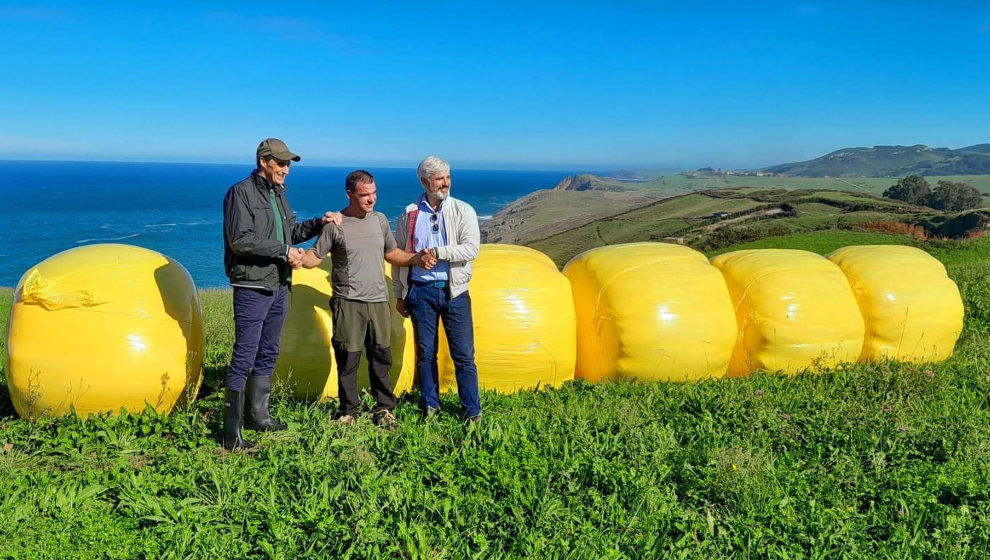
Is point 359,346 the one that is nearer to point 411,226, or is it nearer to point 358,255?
point 358,255

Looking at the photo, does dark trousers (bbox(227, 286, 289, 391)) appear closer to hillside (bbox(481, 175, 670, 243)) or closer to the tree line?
hillside (bbox(481, 175, 670, 243))

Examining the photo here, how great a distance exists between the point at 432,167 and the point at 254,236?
58.6 inches

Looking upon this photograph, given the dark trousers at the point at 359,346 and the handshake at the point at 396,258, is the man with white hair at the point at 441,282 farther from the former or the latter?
the dark trousers at the point at 359,346

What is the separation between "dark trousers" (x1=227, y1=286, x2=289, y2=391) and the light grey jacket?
3.57 ft

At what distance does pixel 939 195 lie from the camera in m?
61.6

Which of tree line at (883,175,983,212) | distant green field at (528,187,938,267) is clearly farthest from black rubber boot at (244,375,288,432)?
tree line at (883,175,983,212)

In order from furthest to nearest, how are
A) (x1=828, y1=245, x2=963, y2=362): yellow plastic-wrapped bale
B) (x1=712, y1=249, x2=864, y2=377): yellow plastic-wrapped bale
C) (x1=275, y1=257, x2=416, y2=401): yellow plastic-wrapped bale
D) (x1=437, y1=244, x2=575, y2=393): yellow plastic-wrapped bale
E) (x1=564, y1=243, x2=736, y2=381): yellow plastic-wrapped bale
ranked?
(x1=828, y1=245, x2=963, y2=362): yellow plastic-wrapped bale, (x1=712, y1=249, x2=864, y2=377): yellow plastic-wrapped bale, (x1=564, y1=243, x2=736, y2=381): yellow plastic-wrapped bale, (x1=437, y1=244, x2=575, y2=393): yellow plastic-wrapped bale, (x1=275, y1=257, x2=416, y2=401): yellow plastic-wrapped bale

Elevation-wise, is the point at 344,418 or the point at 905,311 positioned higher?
the point at 905,311

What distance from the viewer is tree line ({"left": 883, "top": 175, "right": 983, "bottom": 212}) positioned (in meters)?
59.6

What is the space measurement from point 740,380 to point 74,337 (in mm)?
6244

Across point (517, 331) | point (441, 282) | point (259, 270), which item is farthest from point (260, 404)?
point (517, 331)

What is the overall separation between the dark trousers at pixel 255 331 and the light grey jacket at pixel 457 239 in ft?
3.57

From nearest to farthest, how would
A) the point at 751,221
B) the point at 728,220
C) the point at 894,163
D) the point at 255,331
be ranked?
the point at 255,331 < the point at 751,221 < the point at 728,220 < the point at 894,163

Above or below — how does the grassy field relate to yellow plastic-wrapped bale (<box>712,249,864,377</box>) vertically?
below
